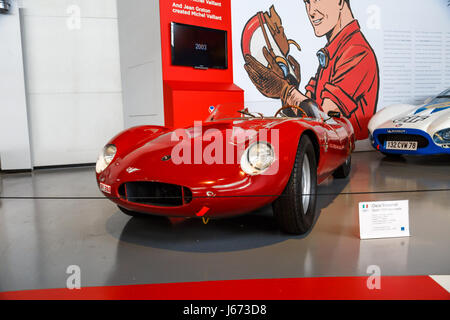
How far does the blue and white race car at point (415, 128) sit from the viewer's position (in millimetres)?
3844

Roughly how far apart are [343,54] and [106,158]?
16.3 feet

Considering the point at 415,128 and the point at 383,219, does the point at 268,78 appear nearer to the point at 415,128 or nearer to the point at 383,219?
the point at 415,128

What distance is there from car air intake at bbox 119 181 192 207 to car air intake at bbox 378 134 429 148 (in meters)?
3.35

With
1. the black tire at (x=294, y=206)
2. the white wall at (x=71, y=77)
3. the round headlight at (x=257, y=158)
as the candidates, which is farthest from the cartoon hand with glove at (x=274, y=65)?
the round headlight at (x=257, y=158)

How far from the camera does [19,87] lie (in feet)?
15.3

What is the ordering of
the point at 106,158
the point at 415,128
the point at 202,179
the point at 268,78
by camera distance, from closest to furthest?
the point at 202,179 → the point at 106,158 → the point at 415,128 → the point at 268,78

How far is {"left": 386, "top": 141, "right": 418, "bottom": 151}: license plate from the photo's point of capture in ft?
13.2

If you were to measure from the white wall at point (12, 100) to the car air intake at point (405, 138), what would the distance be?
461 centimetres

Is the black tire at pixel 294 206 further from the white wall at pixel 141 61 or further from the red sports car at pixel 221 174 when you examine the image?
the white wall at pixel 141 61

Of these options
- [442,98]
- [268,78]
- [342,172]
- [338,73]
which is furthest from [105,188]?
[338,73]

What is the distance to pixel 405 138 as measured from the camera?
13.6ft

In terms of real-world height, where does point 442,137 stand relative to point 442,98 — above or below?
below

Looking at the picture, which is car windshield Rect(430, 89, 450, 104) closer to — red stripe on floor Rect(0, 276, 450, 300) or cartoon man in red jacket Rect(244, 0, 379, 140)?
cartoon man in red jacket Rect(244, 0, 379, 140)
